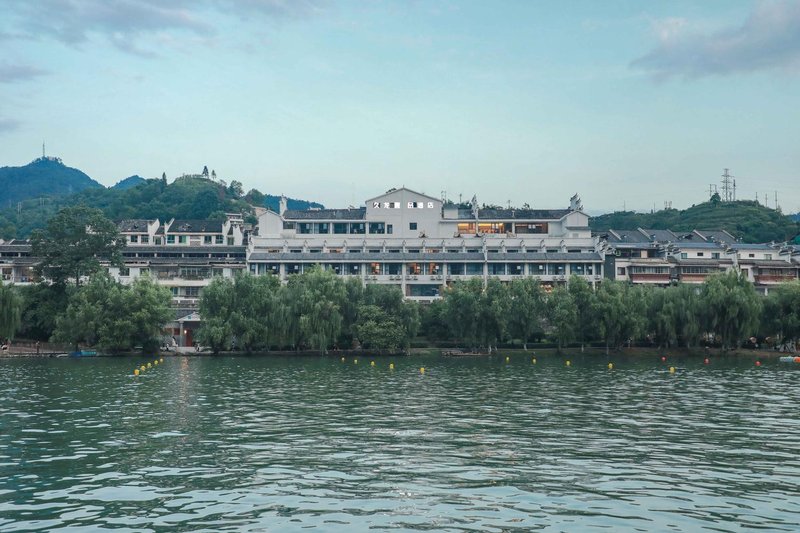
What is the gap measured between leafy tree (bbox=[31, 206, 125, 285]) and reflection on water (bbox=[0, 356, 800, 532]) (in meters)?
56.1

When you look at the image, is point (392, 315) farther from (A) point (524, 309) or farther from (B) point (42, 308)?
(B) point (42, 308)

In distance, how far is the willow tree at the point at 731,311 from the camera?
315 ft

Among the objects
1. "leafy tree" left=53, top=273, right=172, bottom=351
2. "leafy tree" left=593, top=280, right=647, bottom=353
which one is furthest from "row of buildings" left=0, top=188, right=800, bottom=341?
"leafy tree" left=593, top=280, right=647, bottom=353

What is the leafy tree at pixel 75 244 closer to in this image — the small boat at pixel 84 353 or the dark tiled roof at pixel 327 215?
the small boat at pixel 84 353

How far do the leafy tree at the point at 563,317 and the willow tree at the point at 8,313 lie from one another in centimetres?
6807

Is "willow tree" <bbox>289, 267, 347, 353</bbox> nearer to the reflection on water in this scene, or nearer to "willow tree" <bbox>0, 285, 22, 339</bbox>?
the reflection on water

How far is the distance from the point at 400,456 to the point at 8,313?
8029 centimetres

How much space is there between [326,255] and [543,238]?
38.1 meters

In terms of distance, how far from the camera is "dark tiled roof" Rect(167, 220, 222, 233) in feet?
463

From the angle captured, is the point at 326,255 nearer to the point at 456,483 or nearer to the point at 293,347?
the point at 293,347

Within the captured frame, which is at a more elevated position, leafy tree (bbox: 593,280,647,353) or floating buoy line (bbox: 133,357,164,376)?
leafy tree (bbox: 593,280,647,353)

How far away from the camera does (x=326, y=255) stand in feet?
424

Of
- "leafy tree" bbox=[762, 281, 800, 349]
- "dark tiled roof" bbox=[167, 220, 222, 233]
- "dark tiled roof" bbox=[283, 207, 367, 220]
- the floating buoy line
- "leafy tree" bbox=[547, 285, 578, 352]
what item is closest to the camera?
the floating buoy line

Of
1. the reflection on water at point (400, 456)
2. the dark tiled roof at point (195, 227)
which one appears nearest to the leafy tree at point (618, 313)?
the reflection on water at point (400, 456)
